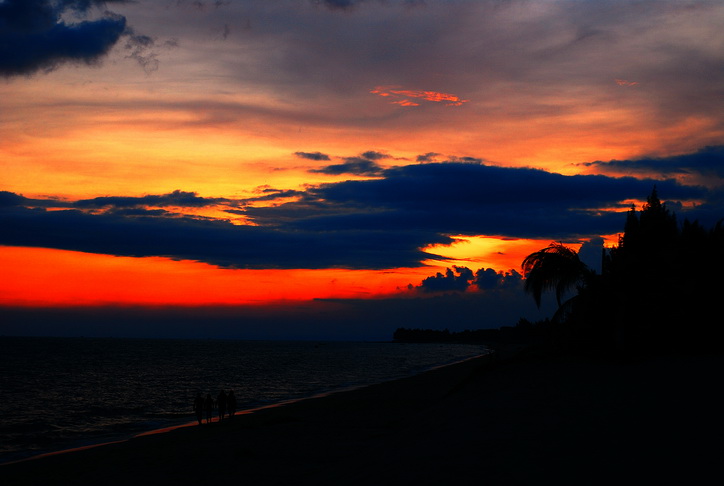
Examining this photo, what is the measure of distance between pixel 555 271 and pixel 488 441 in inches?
834

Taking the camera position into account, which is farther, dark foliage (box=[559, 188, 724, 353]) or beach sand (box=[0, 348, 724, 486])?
dark foliage (box=[559, 188, 724, 353])

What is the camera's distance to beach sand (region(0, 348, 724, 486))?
9828 mm

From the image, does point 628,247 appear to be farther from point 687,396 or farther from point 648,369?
point 687,396

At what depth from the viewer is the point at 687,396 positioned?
15.7 meters

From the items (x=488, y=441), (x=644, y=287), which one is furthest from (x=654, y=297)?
(x=488, y=441)

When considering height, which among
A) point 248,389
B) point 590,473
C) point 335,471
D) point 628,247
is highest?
point 628,247

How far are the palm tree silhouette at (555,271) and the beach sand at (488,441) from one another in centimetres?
461

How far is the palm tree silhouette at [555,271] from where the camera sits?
3153 cm

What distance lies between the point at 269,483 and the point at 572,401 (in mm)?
8308

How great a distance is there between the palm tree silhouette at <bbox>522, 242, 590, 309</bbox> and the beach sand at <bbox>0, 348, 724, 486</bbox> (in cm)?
461

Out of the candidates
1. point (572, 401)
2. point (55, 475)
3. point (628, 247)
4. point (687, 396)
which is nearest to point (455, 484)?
point (572, 401)

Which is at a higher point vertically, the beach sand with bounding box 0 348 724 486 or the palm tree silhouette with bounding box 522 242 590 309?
the palm tree silhouette with bounding box 522 242 590 309

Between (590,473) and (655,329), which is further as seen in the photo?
(655,329)

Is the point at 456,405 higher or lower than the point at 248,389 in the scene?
higher
